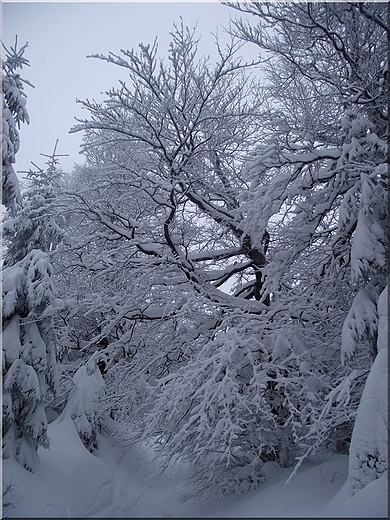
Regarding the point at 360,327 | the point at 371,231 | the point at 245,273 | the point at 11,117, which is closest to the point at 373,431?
the point at 360,327

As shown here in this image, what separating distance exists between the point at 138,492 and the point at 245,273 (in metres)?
5.12

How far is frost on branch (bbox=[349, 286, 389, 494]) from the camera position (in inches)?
138

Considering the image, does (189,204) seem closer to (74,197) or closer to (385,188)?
(74,197)

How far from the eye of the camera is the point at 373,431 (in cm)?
360

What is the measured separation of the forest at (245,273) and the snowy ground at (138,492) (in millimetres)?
254

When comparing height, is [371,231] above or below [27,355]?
below

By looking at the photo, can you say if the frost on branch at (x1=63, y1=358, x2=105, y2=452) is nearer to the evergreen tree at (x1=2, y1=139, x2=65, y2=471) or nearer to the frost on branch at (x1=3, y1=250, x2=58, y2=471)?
the evergreen tree at (x1=2, y1=139, x2=65, y2=471)

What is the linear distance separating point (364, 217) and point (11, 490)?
234 inches

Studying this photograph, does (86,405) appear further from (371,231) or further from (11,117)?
(371,231)

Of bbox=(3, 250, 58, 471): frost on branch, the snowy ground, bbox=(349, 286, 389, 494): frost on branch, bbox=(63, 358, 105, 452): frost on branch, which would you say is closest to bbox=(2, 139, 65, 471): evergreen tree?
bbox=(3, 250, 58, 471): frost on branch

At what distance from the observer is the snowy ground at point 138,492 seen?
3.86 m

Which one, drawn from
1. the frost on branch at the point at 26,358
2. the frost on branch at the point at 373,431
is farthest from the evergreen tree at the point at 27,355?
the frost on branch at the point at 373,431

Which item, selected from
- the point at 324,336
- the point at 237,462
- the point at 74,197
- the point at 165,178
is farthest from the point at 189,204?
the point at 237,462

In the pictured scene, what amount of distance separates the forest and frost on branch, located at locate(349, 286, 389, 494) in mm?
12
